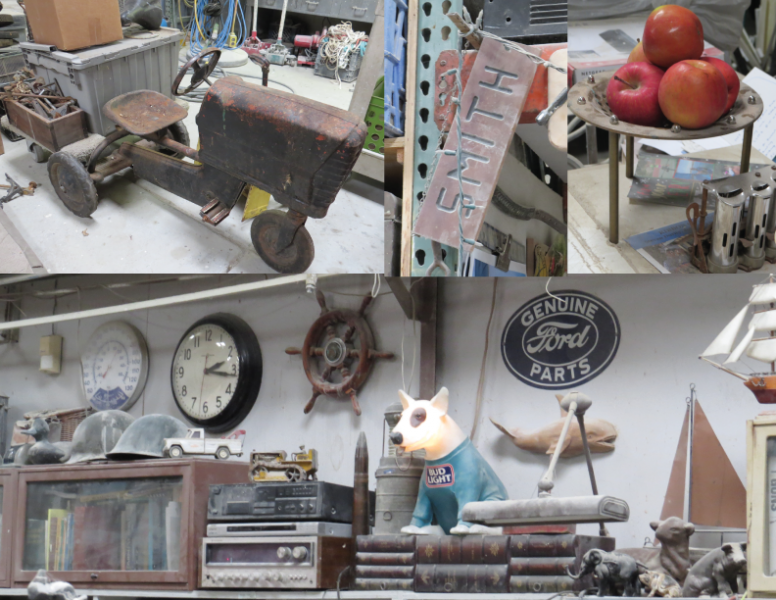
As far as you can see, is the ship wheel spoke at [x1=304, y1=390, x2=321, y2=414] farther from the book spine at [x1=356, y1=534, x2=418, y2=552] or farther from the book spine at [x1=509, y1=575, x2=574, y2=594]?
the book spine at [x1=509, y1=575, x2=574, y2=594]

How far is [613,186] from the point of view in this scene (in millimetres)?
2010

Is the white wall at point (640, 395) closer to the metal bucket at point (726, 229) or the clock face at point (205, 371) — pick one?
the metal bucket at point (726, 229)

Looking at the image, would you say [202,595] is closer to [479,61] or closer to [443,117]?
[443,117]

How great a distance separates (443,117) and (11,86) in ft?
4.38

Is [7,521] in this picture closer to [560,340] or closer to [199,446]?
[199,446]

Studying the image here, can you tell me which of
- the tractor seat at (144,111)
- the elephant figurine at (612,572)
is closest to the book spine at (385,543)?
the elephant figurine at (612,572)

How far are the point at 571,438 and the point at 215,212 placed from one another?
1237 mm

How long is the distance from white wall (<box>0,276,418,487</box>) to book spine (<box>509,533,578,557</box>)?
844 millimetres

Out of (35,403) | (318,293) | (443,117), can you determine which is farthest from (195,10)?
(35,403)

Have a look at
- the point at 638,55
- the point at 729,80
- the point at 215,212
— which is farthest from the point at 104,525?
the point at 729,80

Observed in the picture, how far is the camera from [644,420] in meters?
2.45

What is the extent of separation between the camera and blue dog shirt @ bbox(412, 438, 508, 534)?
2.21 m

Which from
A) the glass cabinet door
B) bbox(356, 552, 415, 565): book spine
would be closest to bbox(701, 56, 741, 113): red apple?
bbox(356, 552, 415, 565): book spine

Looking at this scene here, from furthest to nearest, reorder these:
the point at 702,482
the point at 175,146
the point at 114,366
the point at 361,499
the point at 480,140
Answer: the point at 114,366 → the point at 175,146 → the point at 361,499 → the point at 702,482 → the point at 480,140
